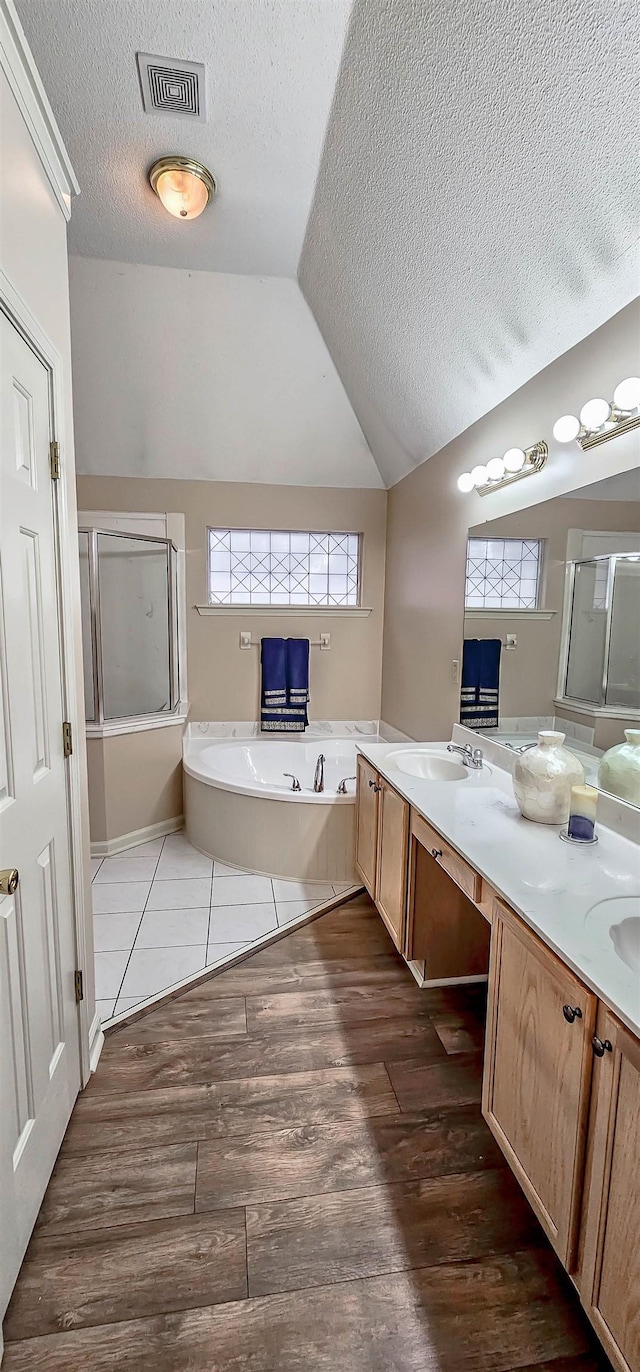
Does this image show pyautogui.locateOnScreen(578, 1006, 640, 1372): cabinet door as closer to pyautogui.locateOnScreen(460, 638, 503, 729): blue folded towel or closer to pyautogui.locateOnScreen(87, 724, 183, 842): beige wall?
pyautogui.locateOnScreen(460, 638, 503, 729): blue folded towel

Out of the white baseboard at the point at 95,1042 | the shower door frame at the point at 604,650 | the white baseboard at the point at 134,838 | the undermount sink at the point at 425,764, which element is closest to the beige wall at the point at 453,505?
the shower door frame at the point at 604,650

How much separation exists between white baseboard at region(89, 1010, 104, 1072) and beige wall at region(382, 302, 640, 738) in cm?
197

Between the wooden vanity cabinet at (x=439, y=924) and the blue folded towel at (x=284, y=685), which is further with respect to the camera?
the blue folded towel at (x=284, y=685)

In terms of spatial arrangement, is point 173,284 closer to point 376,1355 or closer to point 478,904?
point 478,904

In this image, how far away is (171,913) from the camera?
2732mm

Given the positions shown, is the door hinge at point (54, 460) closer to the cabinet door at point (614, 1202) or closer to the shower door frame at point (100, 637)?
the cabinet door at point (614, 1202)

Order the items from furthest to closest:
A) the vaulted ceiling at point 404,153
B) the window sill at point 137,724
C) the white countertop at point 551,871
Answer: the window sill at point 137,724, the vaulted ceiling at point 404,153, the white countertop at point 551,871

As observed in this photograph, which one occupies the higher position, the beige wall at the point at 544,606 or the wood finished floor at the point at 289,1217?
the beige wall at the point at 544,606

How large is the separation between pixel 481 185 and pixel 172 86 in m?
1.03

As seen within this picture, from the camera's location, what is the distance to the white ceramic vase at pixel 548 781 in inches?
69.5

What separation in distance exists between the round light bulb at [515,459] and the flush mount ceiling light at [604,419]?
12.1 inches

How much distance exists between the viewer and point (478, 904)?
1532mm

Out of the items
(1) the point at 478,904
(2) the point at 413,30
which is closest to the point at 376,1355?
(1) the point at 478,904

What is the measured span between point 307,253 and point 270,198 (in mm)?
333
